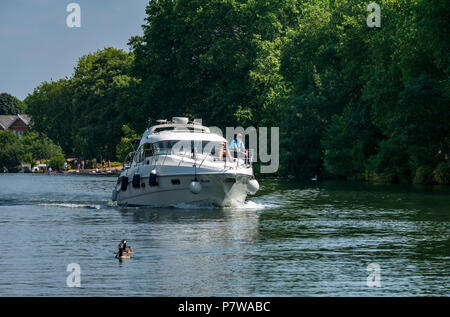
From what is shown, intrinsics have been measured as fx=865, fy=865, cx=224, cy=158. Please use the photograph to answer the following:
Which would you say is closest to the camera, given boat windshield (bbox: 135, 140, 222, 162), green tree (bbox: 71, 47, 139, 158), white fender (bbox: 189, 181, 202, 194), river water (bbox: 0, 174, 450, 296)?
river water (bbox: 0, 174, 450, 296)

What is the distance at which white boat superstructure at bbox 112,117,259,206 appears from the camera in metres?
36.8

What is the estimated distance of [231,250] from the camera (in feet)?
75.8

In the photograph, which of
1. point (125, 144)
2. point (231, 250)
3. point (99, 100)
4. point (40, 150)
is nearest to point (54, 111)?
point (40, 150)

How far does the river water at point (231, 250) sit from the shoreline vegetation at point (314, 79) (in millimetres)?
19773

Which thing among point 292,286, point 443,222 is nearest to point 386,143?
point 443,222

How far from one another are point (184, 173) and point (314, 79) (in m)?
44.3

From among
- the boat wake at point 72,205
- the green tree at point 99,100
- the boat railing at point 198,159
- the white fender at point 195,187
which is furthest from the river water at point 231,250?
the green tree at point 99,100

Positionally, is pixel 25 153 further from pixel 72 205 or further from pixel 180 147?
pixel 180 147

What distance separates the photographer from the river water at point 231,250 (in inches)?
697

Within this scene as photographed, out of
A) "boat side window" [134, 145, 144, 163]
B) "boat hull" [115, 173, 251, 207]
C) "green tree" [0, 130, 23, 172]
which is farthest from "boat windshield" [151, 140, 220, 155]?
"green tree" [0, 130, 23, 172]

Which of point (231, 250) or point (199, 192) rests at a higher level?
point (199, 192)

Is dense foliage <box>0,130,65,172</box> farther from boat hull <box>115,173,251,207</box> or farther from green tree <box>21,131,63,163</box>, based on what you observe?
boat hull <box>115,173,251,207</box>

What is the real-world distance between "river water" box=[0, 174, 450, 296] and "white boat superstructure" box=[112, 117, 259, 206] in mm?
816
